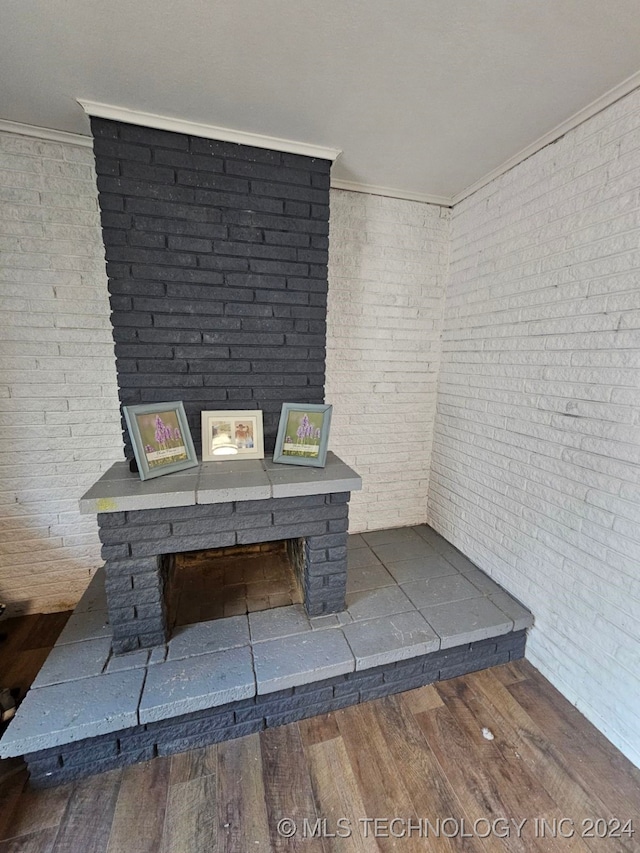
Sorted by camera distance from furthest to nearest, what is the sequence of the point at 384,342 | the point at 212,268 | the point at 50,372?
the point at 384,342
the point at 50,372
the point at 212,268

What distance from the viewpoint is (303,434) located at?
64.8 inches

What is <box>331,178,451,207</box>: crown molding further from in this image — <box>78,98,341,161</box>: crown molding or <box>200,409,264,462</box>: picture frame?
<box>200,409,264,462</box>: picture frame

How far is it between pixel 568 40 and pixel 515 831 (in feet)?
8.09

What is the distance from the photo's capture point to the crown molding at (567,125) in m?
1.20

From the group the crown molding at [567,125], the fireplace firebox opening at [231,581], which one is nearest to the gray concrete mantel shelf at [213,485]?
the fireplace firebox opening at [231,581]

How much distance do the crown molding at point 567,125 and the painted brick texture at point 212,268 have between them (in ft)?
2.96

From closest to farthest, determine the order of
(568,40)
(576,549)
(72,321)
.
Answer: (568,40), (576,549), (72,321)

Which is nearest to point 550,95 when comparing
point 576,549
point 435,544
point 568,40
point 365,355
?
point 568,40

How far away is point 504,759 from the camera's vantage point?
4.10 ft

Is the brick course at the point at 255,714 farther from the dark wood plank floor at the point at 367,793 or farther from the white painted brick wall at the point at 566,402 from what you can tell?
the white painted brick wall at the point at 566,402

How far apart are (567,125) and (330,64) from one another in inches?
40.1

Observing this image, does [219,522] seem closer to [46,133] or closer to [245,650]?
[245,650]

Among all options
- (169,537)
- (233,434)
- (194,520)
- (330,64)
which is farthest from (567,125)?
(169,537)

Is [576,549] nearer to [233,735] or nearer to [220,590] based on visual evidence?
[233,735]
